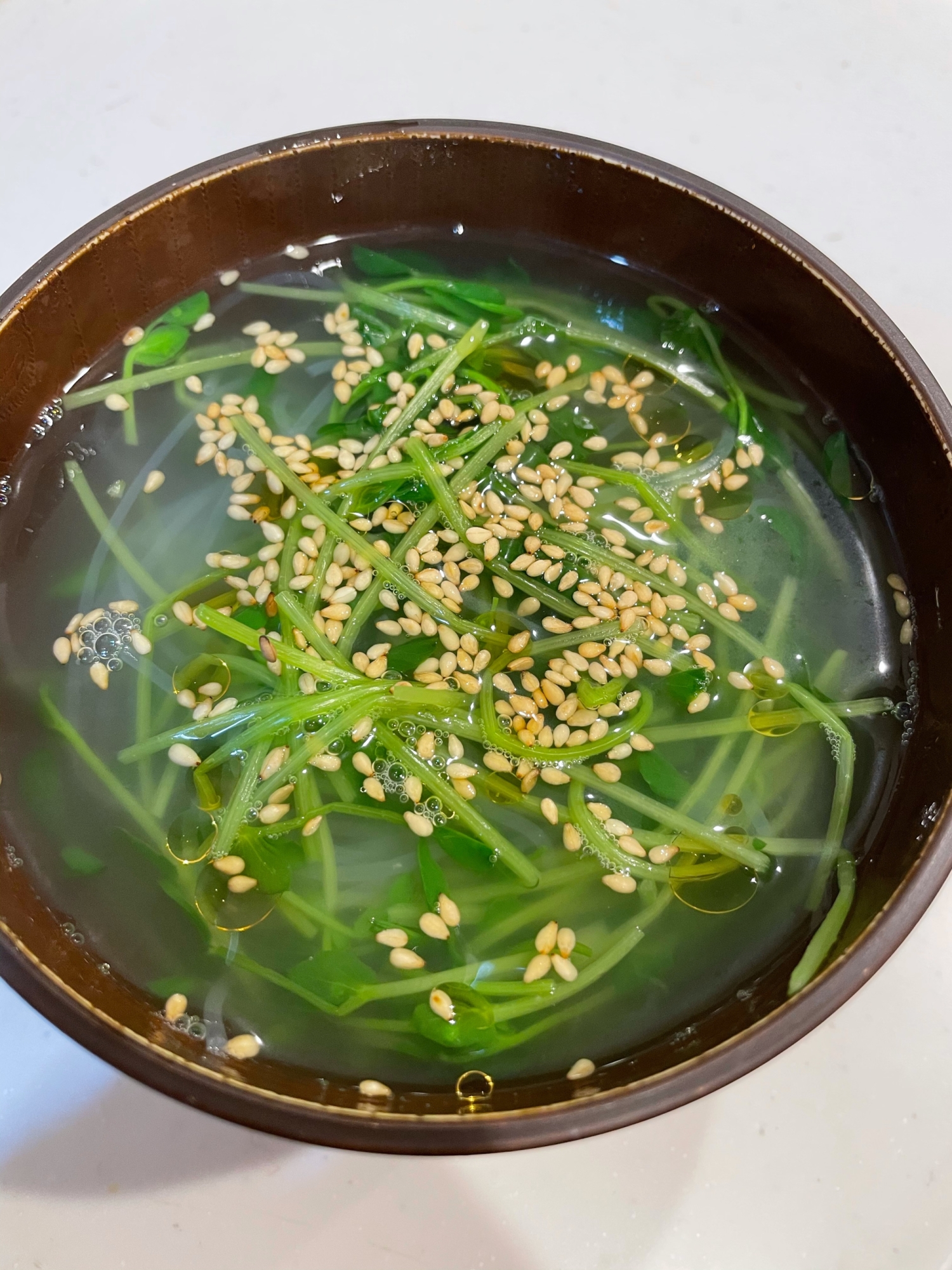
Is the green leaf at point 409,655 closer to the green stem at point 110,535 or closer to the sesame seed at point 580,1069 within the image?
the green stem at point 110,535

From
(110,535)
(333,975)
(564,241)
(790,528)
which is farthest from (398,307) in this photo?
(333,975)

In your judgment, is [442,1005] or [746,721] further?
[746,721]

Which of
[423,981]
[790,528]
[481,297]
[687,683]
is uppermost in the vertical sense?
[481,297]

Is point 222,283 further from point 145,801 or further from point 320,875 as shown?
point 320,875

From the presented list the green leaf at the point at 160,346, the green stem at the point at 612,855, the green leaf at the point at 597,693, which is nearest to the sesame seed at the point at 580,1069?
the green stem at the point at 612,855

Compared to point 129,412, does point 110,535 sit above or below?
below

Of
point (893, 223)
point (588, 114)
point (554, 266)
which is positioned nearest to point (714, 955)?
point (554, 266)

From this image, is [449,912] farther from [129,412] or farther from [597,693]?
[129,412]
